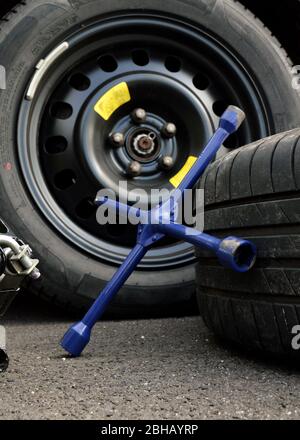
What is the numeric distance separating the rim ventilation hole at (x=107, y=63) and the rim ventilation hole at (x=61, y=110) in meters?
0.16

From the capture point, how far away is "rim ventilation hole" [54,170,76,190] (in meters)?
1.64

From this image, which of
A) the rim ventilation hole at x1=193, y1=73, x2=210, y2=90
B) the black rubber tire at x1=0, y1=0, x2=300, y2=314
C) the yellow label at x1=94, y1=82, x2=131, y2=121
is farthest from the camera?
the rim ventilation hole at x1=193, y1=73, x2=210, y2=90

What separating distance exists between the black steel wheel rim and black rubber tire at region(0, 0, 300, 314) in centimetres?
3

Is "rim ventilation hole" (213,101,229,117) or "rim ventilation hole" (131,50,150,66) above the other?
"rim ventilation hole" (131,50,150,66)

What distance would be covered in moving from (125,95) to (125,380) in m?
0.93

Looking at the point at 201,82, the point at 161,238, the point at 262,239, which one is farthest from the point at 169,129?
the point at 262,239

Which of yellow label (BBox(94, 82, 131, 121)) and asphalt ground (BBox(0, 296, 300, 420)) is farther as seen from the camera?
yellow label (BBox(94, 82, 131, 121))

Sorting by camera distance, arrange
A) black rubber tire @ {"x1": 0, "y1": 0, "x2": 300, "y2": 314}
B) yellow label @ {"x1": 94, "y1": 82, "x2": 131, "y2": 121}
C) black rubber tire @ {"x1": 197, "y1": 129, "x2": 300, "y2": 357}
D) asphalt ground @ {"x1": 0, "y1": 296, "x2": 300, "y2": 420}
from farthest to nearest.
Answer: yellow label @ {"x1": 94, "y1": 82, "x2": 131, "y2": 121}
black rubber tire @ {"x1": 0, "y1": 0, "x2": 300, "y2": 314}
black rubber tire @ {"x1": 197, "y1": 129, "x2": 300, "y2": 357}
asphalt ground @ {"x1": 0, "y1": 296, "x2": 300, "y2": 420}

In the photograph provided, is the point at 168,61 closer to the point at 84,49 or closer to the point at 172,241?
the point at 84,49

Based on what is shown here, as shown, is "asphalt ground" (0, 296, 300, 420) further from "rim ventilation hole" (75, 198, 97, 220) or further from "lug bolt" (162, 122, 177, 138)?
→ "lug bolt" (162, 122, 177, 138)

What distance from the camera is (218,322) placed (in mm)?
1118

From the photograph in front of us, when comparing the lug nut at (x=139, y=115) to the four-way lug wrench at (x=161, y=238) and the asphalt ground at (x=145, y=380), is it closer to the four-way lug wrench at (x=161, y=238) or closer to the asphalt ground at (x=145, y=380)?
the four-way lug wrench at (x=161, y=238)

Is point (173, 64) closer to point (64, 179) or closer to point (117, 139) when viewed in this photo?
point (117, 139)

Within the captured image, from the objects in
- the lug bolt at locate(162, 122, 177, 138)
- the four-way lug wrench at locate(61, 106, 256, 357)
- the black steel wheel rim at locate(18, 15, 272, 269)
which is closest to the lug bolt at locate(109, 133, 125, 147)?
the black steel wheel rim at locate(18, 15, 272, 269)
